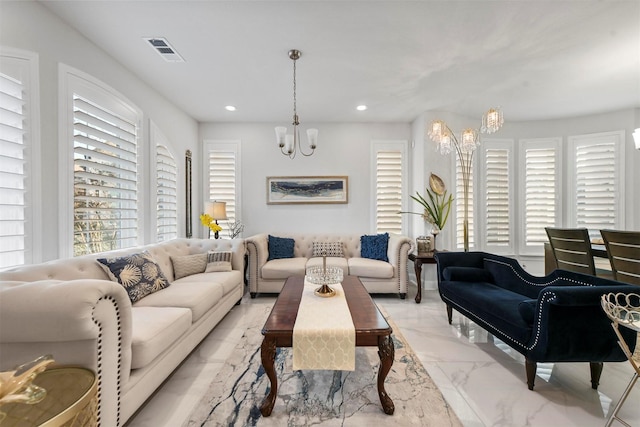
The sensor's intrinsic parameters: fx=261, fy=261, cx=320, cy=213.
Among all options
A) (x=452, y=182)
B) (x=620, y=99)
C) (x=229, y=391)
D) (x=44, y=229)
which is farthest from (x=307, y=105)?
(x=620, y=99)

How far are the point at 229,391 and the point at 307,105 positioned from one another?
3.45 metres

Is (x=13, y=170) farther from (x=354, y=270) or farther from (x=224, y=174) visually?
(x=354, y=270)

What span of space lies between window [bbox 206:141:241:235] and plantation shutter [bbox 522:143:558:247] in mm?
4863

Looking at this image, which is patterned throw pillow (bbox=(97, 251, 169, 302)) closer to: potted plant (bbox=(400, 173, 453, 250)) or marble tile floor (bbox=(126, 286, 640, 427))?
marble tile floor (bbox=(126, 286, 640, 427))

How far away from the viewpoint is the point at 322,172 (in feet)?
14.8

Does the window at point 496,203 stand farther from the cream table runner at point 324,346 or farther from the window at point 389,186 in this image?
the cream table runner at point 324,346

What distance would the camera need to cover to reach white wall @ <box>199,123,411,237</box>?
14.8 feet

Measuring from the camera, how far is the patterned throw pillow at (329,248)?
4.09 meters

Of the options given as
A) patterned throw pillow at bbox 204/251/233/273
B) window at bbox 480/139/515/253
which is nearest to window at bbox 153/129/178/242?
patterned throw pillow at bbox 204/251/233/273

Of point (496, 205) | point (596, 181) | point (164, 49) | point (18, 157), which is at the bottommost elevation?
point (496, 205)

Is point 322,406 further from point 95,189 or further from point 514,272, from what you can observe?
point 95,189

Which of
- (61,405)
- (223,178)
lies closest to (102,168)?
(223,178)

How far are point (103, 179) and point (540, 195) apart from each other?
19.7 feet

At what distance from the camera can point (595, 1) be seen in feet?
6.28
